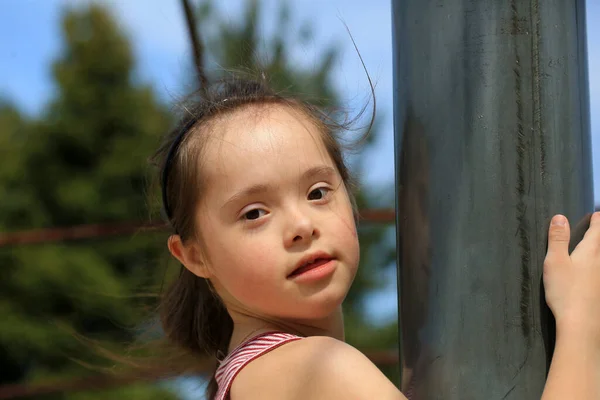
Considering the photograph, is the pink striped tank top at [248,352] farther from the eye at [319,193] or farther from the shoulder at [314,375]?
the eye at [319,193]

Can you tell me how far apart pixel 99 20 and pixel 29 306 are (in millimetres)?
3336

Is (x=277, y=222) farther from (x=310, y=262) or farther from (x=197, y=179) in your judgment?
(x=197, y=179)

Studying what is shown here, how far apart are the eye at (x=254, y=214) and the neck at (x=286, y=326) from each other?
146 millimetres

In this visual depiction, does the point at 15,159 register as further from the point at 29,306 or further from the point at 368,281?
the point at 368,281

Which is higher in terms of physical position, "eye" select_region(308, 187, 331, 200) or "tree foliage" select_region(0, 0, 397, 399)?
"eye" select_region(308, 187, 331, 200)

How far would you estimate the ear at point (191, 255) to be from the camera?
1.36 meters

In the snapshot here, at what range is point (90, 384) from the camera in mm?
2951

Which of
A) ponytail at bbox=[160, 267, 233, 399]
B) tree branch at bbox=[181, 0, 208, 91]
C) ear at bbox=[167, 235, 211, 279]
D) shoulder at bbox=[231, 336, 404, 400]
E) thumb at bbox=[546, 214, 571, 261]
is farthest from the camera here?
tree branch at bbox=[181, 0, 208, 91]

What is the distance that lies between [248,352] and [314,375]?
0.16 metres

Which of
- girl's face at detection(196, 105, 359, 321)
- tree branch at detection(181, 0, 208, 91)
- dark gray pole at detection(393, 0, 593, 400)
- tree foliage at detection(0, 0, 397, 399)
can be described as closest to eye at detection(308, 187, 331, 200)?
girl's face at detection(196, 105, 359, 321)

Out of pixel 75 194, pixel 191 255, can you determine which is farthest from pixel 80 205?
pixel 191 255

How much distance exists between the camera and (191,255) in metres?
1.38

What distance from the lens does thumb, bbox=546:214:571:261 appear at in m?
0.93

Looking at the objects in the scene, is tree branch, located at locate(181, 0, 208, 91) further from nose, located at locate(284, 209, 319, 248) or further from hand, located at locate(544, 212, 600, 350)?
hand, located at locate(544, 212, 600, 350)
